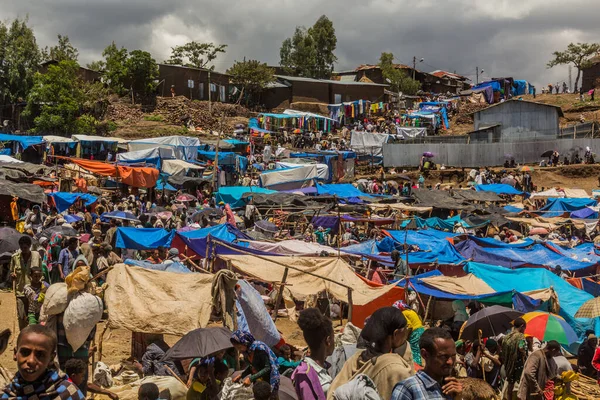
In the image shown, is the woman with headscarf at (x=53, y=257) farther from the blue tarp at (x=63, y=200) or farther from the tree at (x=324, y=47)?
the tree at (x=324, y=47)

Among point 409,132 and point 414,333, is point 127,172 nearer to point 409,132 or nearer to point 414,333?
point 414,333

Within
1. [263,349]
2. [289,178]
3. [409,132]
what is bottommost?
[263,349]

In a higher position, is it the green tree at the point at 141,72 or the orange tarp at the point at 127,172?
the green tree at the point at 141,72

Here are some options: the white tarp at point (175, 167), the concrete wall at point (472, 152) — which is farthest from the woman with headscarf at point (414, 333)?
the concrete wall at point (472, 152)

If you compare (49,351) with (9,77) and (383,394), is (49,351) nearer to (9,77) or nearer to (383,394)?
(383,394)

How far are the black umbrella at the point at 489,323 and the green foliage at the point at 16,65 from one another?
3048 centimetres

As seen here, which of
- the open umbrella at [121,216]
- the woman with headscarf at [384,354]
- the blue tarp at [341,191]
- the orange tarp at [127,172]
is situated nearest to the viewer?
the woman with headscarf at [384,354]

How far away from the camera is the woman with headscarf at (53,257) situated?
33.1ft

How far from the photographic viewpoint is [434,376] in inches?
125

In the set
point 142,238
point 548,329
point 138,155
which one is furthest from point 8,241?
point 138,155

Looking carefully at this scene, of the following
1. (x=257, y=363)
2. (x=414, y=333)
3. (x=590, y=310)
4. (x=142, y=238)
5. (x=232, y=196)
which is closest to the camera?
(x=257, y=363)

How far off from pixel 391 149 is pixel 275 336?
28740mm

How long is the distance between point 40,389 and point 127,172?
60.1 feet

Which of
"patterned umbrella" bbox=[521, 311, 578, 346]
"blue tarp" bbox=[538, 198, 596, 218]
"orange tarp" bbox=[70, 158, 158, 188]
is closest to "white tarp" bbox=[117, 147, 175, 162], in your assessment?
"orange tarp" bbox=[70, 158, 158, 188]
